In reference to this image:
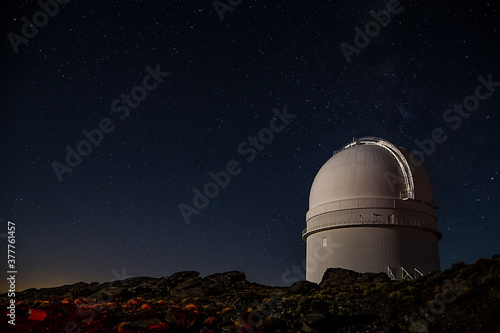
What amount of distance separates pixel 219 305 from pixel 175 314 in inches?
170

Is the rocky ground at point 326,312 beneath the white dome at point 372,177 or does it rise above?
beneath

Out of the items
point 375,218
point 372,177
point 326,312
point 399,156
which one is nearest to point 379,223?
point 375,218

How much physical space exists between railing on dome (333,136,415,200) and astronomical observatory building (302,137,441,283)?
6cm

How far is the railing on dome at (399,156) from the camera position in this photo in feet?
83.6

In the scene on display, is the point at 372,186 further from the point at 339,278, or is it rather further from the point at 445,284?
the point at 445,284

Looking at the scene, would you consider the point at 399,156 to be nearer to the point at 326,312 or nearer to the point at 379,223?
the point at 379,223

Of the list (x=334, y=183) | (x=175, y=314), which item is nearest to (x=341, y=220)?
(x=334, y=183)

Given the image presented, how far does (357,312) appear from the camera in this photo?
12.0 meters

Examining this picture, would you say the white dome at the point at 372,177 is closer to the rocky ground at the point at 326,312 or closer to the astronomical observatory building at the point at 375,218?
the astronomical observatory building at the point at 375,218

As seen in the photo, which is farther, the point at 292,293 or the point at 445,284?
the point at 292,293

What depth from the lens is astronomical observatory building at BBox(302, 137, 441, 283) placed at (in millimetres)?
24391

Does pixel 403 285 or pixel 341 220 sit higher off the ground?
pixel 341 220

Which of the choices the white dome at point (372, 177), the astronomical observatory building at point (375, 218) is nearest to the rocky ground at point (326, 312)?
the astronomical observatory building at point (375, 218)

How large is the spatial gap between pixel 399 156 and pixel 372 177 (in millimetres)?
2977
